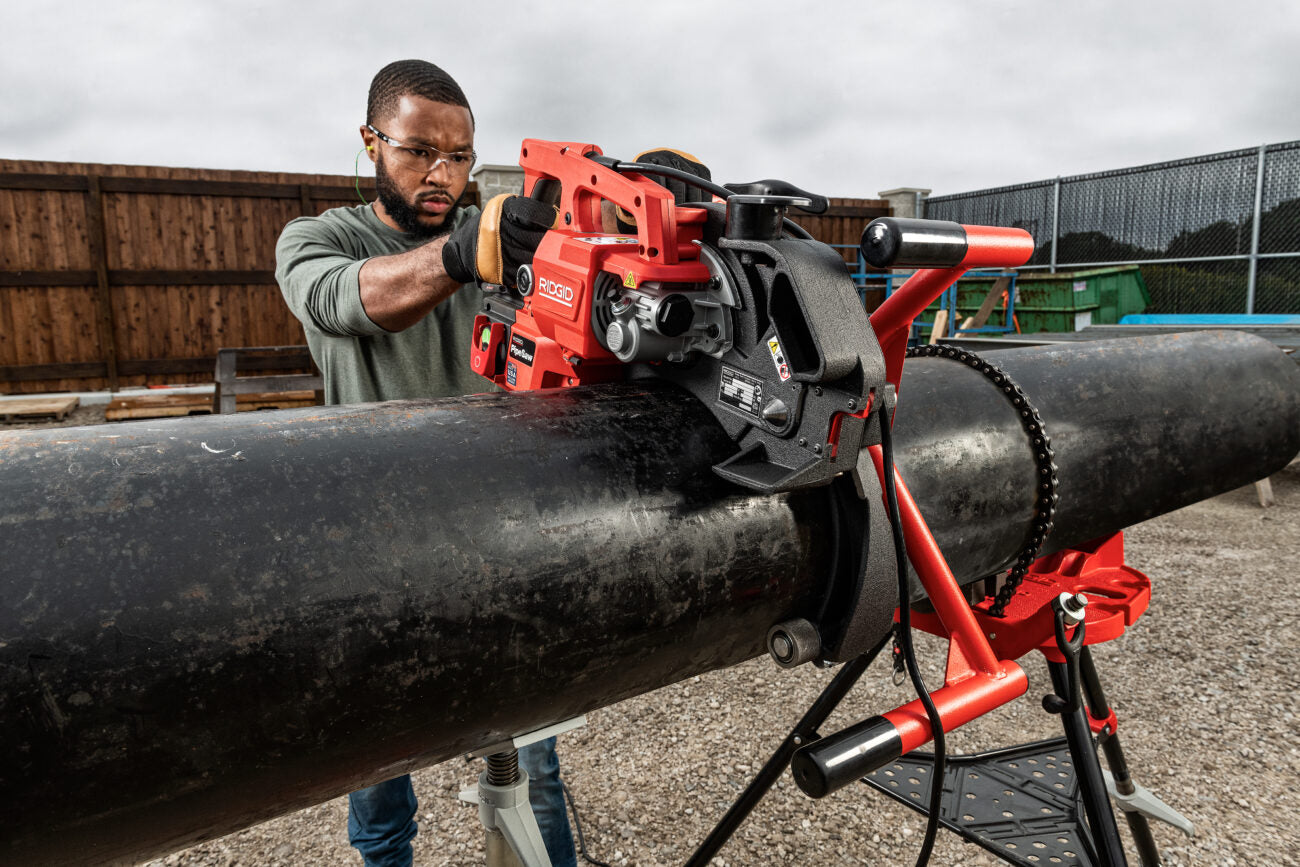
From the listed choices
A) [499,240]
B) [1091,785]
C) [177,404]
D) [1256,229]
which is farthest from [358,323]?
[1256,229]

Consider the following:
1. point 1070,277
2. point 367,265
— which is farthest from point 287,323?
point 1070,277

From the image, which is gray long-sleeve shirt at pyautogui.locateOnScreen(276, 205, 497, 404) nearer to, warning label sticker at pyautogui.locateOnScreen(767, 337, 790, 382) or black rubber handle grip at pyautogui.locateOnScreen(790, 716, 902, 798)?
warning label sticker at pyautogui.locateOnScreen(767, 337, 790, 382)

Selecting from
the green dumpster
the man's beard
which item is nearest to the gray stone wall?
the green dumpster

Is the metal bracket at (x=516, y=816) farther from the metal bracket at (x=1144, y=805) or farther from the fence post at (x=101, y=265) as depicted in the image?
the fence post at (x=101, y=265)

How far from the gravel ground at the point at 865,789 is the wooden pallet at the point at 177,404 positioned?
5933 mm

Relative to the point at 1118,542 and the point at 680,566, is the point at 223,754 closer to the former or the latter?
the point at 680,566

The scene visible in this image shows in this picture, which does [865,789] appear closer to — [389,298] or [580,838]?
[580,838]

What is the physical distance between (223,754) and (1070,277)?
11801 mm

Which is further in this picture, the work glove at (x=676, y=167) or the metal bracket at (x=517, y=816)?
the metal bracket at (x=517, y=816)

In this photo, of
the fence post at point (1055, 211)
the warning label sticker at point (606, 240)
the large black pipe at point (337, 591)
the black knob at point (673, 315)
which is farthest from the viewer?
the fence post at point (1055, 211)

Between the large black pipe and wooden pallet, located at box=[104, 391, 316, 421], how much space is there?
298 inches

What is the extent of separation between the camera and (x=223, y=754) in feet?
2.28

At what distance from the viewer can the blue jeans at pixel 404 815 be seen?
1.84 metres

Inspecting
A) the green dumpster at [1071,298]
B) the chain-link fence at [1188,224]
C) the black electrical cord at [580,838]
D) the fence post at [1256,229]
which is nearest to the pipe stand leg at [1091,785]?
the black electrical cord at [580,838]
